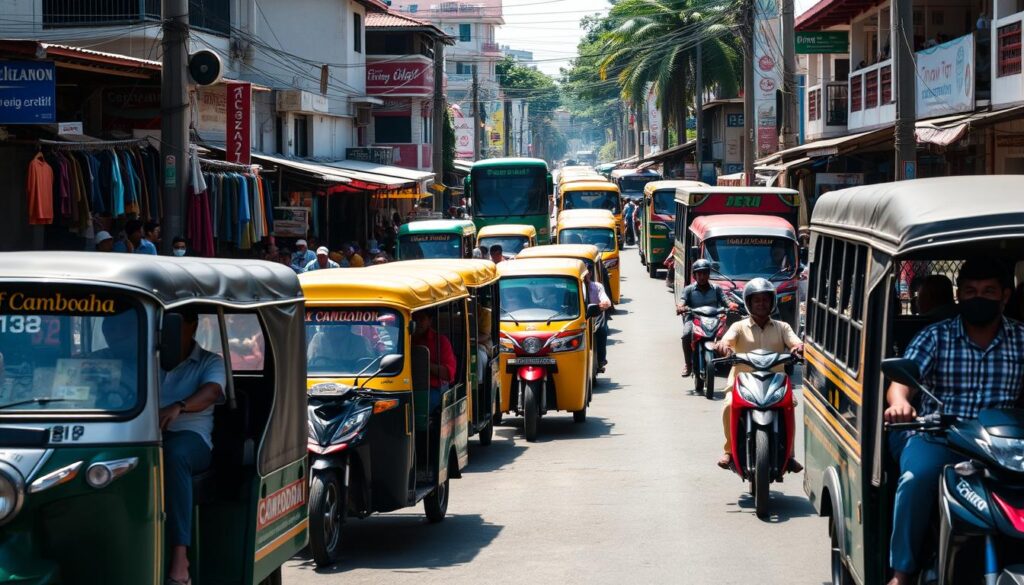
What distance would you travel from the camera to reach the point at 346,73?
4531cm

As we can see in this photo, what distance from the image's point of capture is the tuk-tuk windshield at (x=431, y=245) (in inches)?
1117

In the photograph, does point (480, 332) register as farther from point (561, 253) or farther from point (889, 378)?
point (889, 378)

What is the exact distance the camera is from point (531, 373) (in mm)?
16203

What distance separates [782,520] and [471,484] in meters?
3.43

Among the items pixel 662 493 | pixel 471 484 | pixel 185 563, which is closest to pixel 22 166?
pixel 471 484

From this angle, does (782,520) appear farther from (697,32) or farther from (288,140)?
(697,32)

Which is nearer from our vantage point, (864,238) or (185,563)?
(185,563)

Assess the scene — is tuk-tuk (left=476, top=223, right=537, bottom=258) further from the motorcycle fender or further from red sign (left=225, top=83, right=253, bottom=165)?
the motorcycle fender

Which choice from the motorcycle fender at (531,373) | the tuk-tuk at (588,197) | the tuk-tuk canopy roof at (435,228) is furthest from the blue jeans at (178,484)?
the tuk-tuk at (588,197)

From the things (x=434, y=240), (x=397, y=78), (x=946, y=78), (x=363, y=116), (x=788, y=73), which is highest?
(x=397, y=78)

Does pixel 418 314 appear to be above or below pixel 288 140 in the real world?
below

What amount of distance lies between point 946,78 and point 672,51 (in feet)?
125

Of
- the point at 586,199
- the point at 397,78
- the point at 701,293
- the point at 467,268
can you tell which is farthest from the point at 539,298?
the point at 397,78

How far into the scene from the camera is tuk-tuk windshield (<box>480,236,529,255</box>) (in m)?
30.6
